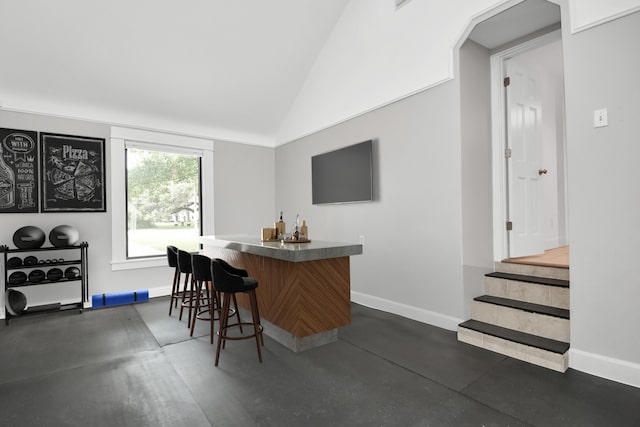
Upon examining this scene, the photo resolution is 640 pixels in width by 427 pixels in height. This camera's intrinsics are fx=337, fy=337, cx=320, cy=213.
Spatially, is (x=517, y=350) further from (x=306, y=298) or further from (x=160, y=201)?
(x=160, y=201)

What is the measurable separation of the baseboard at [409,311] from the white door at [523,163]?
1034 mm

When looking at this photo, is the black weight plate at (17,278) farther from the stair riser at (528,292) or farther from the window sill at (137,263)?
the stair riser at (528,292)

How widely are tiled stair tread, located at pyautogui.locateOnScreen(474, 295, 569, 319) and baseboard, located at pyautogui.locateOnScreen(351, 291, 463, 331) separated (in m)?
0.35

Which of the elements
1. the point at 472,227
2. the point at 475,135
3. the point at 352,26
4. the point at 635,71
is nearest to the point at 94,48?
the point at 352,26

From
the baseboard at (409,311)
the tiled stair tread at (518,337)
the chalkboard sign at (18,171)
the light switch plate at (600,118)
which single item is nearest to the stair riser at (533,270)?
the tiled stair tread at (518,337)

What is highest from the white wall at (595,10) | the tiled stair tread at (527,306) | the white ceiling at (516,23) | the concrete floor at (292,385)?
the white ceiling at (516,23)

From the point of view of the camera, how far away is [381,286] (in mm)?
4203

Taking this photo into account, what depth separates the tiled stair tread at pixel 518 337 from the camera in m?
2.60

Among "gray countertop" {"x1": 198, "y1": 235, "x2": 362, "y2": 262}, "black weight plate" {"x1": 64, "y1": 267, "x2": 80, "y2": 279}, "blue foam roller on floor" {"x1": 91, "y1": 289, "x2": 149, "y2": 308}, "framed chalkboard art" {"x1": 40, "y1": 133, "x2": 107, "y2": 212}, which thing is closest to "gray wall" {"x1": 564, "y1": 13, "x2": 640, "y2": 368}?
"gray countertop" {"x1": 198, "y1": 235, "x2": 362, "y2": 262}

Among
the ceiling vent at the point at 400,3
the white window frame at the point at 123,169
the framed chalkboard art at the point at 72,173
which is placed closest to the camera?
the ceiling vent at the point at 400,3

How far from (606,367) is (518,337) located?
569mm

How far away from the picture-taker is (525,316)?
9.56ft

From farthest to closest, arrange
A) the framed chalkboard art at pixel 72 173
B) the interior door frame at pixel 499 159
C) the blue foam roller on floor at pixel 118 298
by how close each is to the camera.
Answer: the blue foam roller on floor at pixel 118 298, the framed chalkboard art at pixel 72 173, the interior door frame at pixel 499 159

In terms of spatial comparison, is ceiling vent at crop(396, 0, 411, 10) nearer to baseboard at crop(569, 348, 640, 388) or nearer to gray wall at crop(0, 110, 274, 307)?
gray wall at crop(0, 110, 274, 307)
